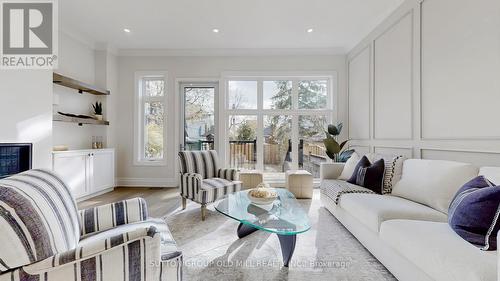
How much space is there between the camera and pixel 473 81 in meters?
1.99

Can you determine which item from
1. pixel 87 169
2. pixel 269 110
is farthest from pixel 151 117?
pixel 269 110

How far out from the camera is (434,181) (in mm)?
1974

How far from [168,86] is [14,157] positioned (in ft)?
8.85

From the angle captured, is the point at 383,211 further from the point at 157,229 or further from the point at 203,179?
the point at 203,179

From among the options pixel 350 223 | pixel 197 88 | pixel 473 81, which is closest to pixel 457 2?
pixel 473 81

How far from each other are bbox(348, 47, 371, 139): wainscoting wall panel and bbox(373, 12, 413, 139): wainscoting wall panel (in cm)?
25

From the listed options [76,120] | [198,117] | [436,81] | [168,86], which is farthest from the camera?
[198,117]

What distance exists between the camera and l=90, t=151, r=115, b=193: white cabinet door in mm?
3882

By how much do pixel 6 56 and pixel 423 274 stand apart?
4.65 metres

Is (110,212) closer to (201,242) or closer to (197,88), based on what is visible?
(201,242)

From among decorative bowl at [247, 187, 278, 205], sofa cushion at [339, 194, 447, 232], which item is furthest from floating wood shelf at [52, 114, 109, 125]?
sofa cushion at [339, 194, 447, 232]

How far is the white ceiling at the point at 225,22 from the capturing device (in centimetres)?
311

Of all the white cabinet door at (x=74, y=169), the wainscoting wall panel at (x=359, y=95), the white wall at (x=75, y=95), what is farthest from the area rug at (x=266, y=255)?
the white wall at (x=75, y=95)

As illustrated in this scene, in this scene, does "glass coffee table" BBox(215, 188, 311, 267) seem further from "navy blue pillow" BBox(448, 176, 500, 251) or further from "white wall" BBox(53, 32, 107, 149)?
"white wall" BBox(53, 32, 107, 149)
